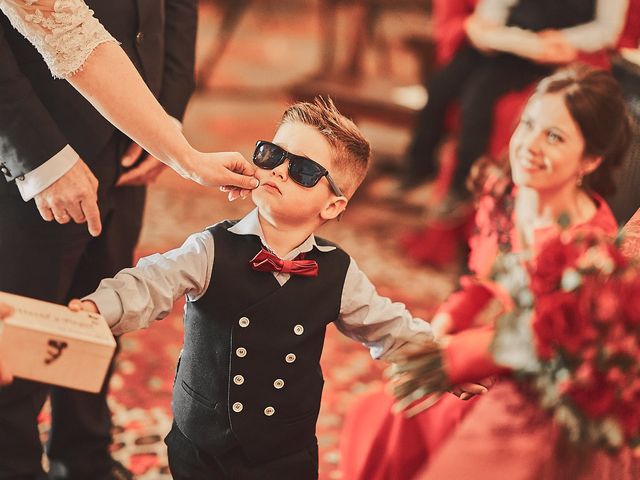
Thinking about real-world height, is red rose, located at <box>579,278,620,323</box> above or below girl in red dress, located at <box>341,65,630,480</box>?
above

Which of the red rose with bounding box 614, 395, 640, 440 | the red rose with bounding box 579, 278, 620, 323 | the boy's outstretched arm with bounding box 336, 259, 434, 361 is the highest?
the red rose with bounding box 579, 278, 620, 323

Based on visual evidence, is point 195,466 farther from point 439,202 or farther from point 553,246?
point 439,202

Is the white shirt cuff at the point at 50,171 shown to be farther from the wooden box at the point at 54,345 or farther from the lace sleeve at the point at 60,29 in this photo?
the wooden box at the point at 54,345

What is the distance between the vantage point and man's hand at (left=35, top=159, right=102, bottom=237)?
1646 millimetres

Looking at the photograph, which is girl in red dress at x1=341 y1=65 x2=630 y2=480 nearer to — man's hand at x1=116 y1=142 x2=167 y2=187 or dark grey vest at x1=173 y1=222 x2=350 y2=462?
dark grey vest at x1=173 y1=222 x2=350 y2=462

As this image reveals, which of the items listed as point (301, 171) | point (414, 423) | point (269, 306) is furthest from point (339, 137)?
point (414, 423)

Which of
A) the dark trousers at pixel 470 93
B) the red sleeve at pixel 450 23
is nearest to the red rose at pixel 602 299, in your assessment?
the dark trousers at pixel 470 93

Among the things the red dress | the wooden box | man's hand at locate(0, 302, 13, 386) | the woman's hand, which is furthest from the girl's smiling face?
man's hand at locate(0, 302, 13, 386)

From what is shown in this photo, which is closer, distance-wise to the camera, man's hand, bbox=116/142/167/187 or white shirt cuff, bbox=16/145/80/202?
white shirt cuff, bbox=16/145/80/202

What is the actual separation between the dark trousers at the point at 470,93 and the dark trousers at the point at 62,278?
2.00 meters

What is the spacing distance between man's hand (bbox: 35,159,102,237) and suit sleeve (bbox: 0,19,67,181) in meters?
0.05

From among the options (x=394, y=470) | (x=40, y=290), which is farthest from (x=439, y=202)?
(x=40, y=290)

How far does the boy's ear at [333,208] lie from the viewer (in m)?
1.60

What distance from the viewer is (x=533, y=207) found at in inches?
88.0
